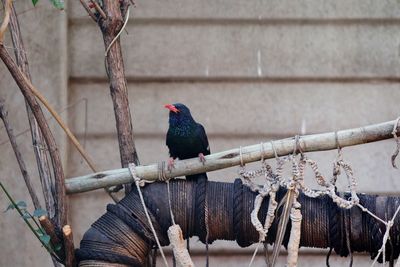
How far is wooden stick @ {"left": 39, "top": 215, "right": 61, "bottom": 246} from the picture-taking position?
3.80 metres

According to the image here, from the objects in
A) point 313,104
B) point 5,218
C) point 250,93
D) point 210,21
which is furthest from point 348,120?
point 5,218

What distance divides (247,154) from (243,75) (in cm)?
215

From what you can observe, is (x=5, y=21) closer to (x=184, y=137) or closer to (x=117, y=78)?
(x=117, y=78)

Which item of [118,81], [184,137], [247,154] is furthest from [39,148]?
[247,154]

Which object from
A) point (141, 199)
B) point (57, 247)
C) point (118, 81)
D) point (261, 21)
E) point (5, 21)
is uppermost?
point (261, 21)

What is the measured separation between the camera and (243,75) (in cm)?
584

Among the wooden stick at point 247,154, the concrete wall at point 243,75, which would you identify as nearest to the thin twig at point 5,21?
the wooden stick at point 247,154

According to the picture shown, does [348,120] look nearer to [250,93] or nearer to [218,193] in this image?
[250,93]

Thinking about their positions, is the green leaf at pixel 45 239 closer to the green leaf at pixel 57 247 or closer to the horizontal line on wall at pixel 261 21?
the green leaf at pixel 57 247

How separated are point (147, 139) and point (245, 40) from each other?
84cm

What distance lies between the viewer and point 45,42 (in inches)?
225

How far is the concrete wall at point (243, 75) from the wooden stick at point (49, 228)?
196 centimetres

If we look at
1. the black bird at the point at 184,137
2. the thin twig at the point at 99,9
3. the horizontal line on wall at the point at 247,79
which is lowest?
the black bird at the point at 184,137

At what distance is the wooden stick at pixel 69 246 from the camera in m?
3.81
